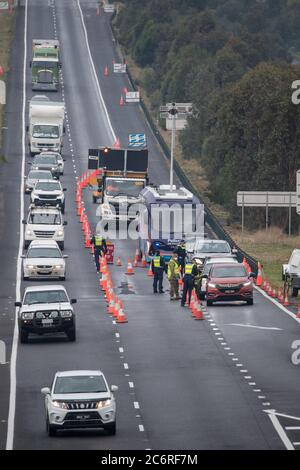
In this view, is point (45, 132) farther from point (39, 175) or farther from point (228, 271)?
point (228, 271)

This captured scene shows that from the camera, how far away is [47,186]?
76375mm

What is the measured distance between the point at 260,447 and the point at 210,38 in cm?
10678

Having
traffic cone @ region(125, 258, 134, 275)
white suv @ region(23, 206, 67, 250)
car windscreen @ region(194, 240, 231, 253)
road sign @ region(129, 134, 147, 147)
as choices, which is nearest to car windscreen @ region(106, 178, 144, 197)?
white suv @ region(23, 206, 67, 250)

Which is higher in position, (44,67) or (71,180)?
(44,67)

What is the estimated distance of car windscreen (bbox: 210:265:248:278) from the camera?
4925cm

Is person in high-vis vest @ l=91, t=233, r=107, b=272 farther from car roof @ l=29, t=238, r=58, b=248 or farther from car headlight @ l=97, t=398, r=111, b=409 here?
car headlight @ l=97, t=398, r=111, b=409

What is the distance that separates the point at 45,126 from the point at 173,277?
147ft

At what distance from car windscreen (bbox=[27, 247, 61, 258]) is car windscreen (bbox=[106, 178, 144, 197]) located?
15284mm

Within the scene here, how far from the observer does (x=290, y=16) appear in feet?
602

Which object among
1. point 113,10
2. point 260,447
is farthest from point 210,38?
point 260,447

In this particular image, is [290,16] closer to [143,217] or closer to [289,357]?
[143,217]

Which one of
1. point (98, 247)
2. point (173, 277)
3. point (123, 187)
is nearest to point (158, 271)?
point (173, 277)

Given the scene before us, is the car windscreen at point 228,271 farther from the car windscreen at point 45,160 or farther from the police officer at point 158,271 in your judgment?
the car windscreen at point 45,160

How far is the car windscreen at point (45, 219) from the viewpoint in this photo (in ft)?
216
